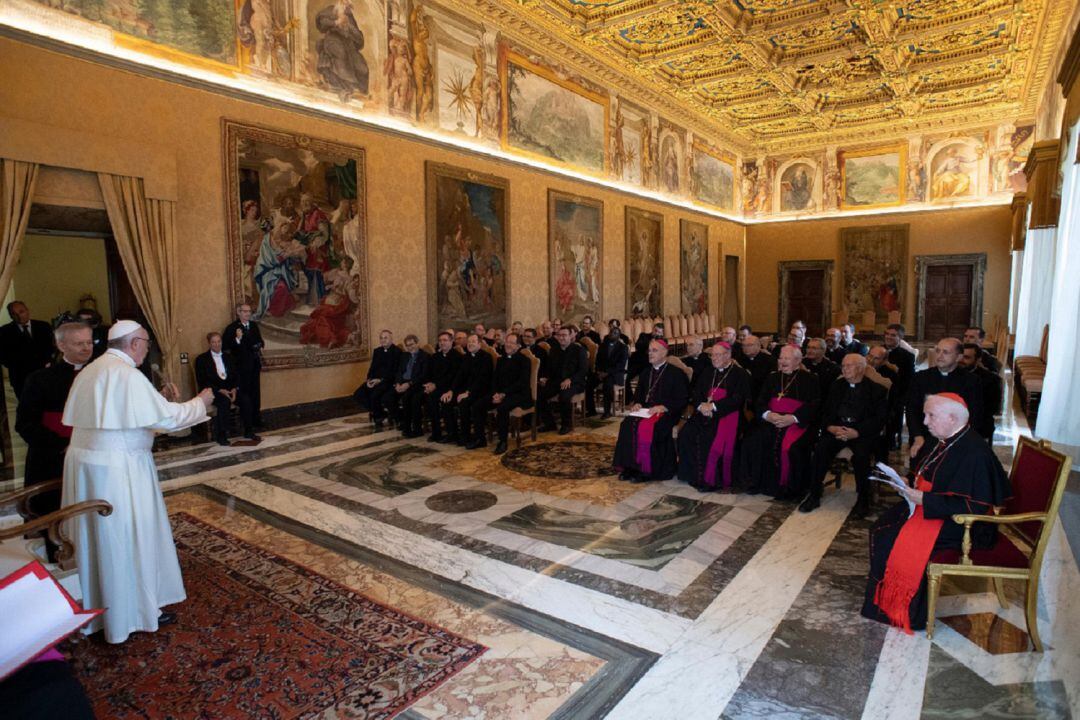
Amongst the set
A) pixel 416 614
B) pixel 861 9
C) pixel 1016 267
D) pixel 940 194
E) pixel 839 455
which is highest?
pixel 861 9

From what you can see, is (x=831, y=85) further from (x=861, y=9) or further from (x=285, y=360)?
(x=285, y=360)

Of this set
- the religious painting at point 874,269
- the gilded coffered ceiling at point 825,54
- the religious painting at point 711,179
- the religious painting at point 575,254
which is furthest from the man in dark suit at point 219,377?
the religious painting at point 874,269

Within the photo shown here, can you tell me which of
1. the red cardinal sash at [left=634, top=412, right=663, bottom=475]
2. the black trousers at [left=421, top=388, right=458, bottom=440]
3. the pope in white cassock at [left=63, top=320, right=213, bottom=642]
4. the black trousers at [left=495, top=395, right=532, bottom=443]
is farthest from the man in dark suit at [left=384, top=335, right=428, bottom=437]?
the pope in white cassock at [left=63, top=320, right=213, bottom=642]

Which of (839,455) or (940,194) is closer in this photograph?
(839,455)

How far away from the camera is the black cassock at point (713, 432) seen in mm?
5742

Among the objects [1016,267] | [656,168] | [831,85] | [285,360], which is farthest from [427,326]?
[1016,267]

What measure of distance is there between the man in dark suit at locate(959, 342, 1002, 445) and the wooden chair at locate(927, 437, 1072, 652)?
2504 millimetres

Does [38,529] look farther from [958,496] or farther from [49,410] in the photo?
[958,496]

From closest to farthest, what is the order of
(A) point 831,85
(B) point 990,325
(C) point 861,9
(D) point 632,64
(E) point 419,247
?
(E) point 419,247, (C) point 861,9, (D) point 632,64, (A) point 831,85, (B) point 990,325

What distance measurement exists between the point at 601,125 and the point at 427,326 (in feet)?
24.4

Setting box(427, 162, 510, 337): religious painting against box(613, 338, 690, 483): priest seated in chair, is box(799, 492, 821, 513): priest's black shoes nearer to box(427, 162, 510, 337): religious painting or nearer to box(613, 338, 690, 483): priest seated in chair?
box(613, 338, 690, 483): priest seated in chair

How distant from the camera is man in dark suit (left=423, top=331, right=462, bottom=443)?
7.78 m

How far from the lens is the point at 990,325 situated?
1845cm

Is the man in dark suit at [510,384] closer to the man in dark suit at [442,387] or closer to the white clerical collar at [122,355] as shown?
the man in dark suit at [442,387]
